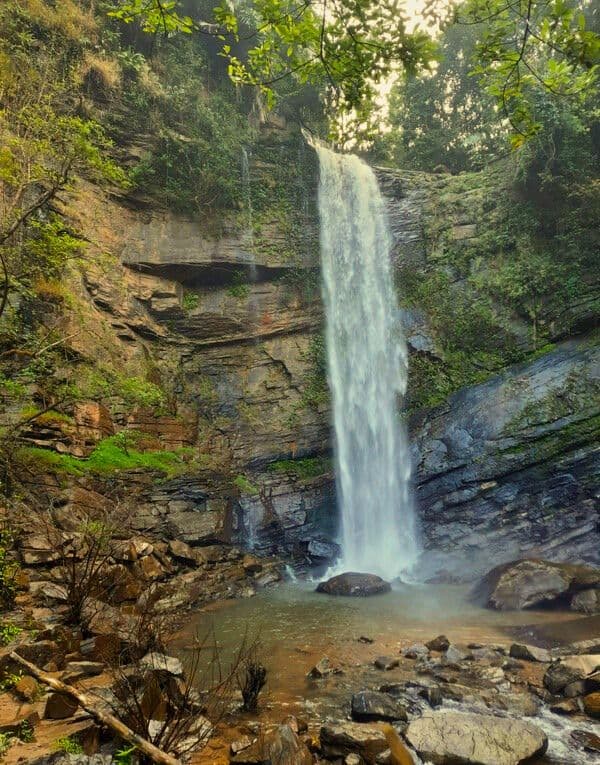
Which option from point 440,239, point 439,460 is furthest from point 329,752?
point 440,239

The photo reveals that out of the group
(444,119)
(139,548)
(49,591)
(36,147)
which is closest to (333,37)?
(36,147)

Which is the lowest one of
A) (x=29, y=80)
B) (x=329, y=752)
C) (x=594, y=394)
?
(x=329, y=752)

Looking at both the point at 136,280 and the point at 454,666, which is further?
the point at 136,280

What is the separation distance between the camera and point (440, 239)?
58.0 feet

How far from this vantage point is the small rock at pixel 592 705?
4656mm

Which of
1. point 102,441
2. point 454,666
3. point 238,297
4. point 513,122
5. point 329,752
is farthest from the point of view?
point 238,297

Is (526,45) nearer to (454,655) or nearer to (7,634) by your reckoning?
Answer: (7,634)

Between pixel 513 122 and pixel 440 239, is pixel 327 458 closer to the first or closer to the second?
pixel 440 239

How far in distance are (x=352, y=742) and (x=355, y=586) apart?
22.9 feet

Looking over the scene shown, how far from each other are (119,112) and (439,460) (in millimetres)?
16043

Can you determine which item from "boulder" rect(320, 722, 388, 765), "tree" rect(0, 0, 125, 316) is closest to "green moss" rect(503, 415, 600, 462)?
"boulder" rect(320, 722, 388, 765)

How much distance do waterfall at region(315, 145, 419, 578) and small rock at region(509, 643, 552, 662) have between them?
676 cm

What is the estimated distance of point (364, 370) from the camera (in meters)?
16.8

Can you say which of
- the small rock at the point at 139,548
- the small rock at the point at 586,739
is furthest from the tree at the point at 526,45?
the small rock at the point at 139,548
